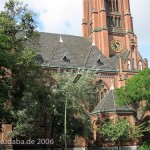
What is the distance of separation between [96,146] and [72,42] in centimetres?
1912

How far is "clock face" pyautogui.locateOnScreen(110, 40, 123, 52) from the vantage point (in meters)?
53.8

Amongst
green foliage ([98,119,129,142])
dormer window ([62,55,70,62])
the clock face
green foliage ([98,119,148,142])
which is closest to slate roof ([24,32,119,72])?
dormer window ([62,55,70,62])

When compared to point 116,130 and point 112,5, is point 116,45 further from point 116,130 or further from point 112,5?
point 116,130

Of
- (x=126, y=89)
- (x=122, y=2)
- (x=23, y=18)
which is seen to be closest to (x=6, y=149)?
(x=23, y=18)

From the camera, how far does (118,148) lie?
117ft

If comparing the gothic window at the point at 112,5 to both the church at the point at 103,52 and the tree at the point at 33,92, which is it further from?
the tree at the point at 33,92

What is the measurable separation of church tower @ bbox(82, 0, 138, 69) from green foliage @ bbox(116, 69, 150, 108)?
1657 centimetres

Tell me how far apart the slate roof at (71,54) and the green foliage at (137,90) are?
25.3 ft

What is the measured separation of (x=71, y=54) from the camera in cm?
4541

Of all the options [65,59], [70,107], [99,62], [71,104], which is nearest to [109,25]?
[99,62]

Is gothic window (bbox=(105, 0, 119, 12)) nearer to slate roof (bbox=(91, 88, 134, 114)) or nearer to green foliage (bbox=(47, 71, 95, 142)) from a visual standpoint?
slate roof (bbox=(91, 88, 134, 114))

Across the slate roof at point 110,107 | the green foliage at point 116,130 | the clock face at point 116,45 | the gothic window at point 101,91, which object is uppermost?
the clock face at point 116,45

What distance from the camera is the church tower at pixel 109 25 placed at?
52812 mm

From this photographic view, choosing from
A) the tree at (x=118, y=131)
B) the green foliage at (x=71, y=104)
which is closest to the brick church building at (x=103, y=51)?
the tree at (x=118, y=131)
